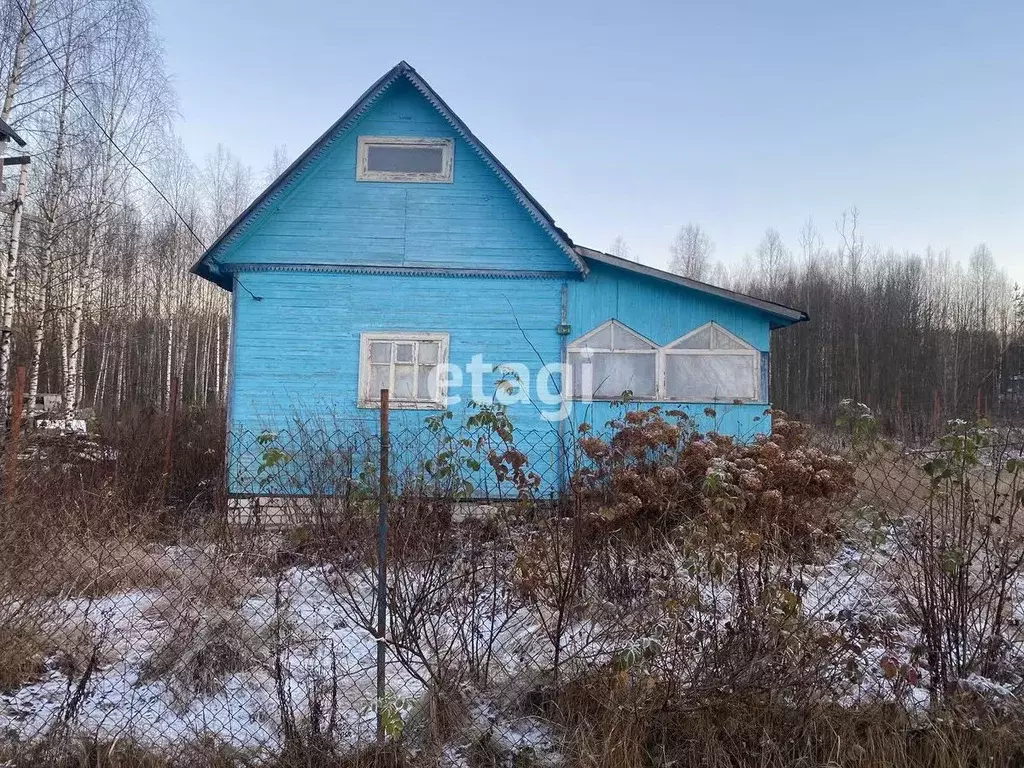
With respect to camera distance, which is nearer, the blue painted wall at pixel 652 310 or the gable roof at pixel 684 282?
the gable roof at pixel 684 282

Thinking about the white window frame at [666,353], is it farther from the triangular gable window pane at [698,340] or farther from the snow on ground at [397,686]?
the snow on ground at [397,686]

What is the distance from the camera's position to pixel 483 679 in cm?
298

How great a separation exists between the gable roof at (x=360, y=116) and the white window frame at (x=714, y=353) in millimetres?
1719

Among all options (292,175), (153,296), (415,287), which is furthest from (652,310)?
(153,296)

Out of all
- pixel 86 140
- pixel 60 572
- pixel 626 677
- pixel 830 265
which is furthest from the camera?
pixel 830 265

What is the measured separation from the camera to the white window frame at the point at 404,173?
8891mm

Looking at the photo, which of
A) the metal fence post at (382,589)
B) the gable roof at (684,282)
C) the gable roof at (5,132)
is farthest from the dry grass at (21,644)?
the gable roof at (684,282)

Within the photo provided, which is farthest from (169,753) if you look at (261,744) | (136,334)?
(136,334)

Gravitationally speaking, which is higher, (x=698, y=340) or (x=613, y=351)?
(x=698, y=340)

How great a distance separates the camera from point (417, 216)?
350 inches

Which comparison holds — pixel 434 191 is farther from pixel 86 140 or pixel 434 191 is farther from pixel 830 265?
pixel 830 265

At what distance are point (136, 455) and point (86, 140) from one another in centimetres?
999

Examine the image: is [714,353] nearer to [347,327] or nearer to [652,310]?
[652,310]

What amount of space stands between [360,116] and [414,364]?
141 inches
